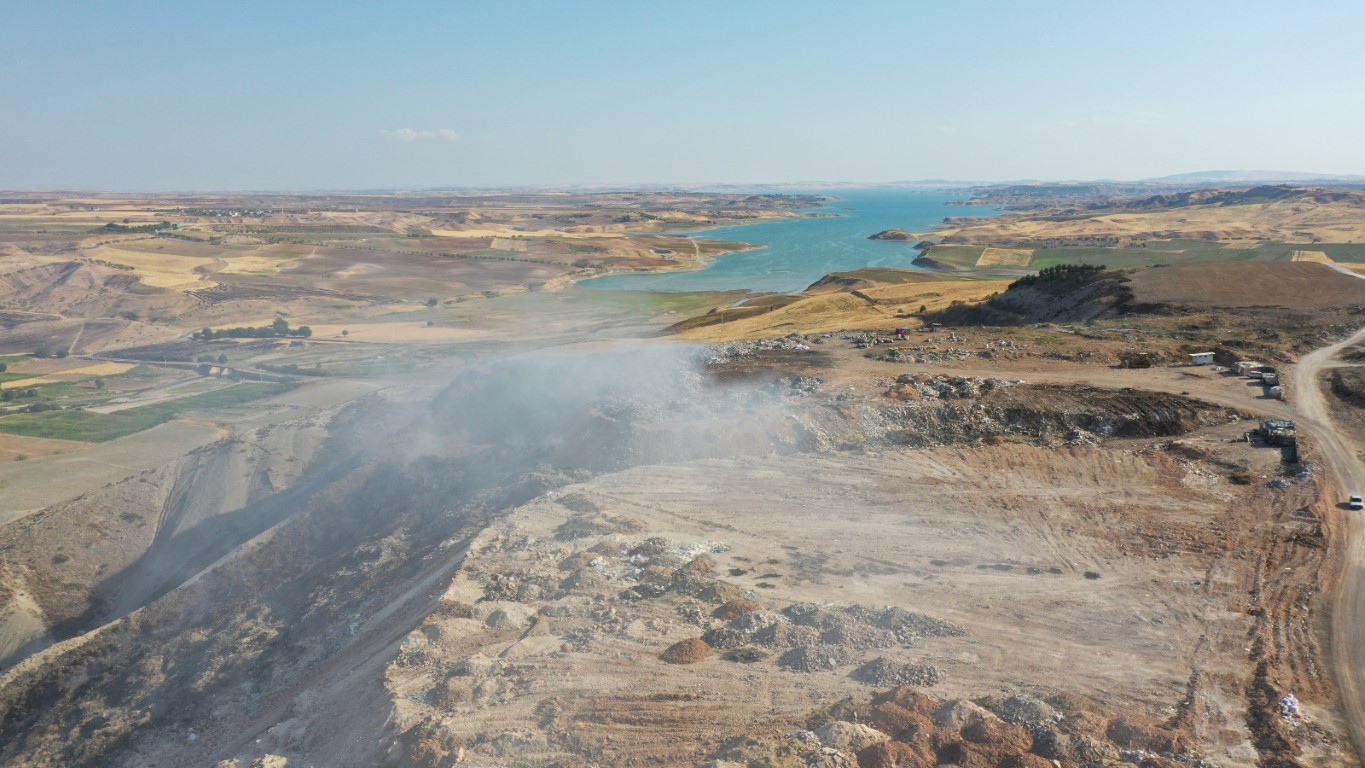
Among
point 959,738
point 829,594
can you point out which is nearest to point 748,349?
point 829,594

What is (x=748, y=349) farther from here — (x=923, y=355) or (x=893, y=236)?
(x=893, y=236)

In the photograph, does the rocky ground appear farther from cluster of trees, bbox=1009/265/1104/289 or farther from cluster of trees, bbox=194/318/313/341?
cluster of trees, bbox=194/318/313/341

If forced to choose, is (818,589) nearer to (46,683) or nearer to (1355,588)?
(1355,588)

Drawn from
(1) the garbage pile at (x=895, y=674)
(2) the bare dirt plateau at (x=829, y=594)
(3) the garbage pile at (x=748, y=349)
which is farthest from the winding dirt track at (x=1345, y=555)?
(3) the garbage pile at (x=748, y=349)

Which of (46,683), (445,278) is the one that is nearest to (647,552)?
(46,683)

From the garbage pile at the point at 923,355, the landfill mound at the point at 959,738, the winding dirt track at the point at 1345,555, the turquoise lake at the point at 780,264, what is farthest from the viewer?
the turquoise lake at the point at 780,264

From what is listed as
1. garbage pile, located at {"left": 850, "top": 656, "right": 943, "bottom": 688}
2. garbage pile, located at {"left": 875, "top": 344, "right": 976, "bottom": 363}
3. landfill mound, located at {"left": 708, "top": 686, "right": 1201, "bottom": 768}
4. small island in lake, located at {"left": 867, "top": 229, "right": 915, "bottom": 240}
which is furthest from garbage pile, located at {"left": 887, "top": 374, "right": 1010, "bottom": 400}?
small island in lake, located at {"left": 867, "top": 229, "right": 915, "bottom": 240}

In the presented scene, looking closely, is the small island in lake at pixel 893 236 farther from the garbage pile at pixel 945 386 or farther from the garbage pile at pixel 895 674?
the garbage pile at pixel 895 674
